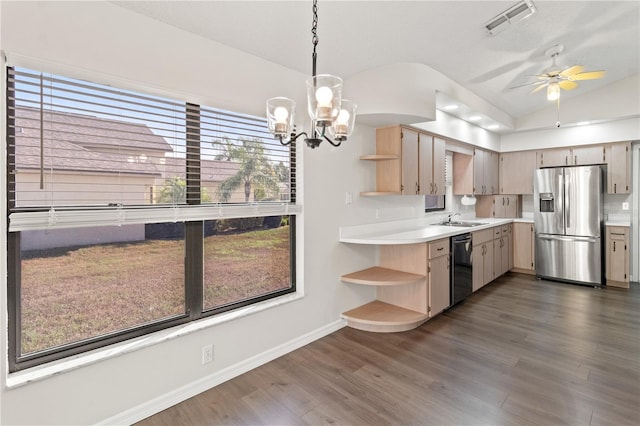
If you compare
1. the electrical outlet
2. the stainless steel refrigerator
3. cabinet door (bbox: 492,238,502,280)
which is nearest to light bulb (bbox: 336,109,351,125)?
the electrical outlet

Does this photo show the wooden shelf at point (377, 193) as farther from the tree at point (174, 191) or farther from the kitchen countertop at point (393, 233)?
the tree at point (174, 191)

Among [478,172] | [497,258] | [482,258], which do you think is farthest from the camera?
[478,172]

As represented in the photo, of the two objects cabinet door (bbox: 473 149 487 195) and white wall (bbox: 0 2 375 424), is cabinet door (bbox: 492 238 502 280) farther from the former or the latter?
white wall (bbox: 0 2 375 424)

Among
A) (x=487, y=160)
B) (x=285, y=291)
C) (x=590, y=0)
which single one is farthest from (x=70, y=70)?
(x=487, y=160)

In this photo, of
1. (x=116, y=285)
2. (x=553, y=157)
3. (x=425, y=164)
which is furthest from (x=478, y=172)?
(x=116, y=285)

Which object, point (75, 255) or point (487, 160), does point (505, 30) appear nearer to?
point (487, 160)

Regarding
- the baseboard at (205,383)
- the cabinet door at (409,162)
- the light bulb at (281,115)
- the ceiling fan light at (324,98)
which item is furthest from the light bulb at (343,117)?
the cabinet door at (409,162)

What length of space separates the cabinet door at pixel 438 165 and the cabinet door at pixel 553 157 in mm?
2563

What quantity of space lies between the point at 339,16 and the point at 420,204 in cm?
294

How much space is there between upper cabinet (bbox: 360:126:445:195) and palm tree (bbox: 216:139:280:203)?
3.93 ft

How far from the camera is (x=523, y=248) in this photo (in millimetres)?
5664

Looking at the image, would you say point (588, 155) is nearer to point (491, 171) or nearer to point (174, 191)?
point (491, 171)

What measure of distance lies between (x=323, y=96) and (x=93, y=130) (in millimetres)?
1479

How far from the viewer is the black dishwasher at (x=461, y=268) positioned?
383cm
